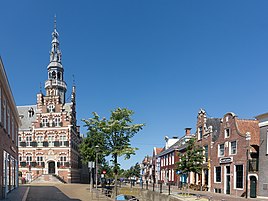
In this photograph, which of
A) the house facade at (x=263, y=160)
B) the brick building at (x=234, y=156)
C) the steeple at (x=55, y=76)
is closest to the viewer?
the house facade at (x=263, y=160)

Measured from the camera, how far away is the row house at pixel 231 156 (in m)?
25.8

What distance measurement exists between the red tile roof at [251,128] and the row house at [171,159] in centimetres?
1370

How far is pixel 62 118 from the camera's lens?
169 ft

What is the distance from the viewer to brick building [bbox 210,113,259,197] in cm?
2605

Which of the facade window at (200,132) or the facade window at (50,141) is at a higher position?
the facade window at (200,132)

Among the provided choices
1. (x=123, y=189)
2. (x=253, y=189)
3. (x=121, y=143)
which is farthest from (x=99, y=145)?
(x=253, y=189)

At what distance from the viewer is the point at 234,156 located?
28.2 m

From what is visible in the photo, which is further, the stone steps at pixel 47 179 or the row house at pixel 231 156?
the stone steps at pixel 47 179

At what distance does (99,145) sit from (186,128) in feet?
77.1

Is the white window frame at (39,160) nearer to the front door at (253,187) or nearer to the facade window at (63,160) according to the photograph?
the facade window at (63,160)

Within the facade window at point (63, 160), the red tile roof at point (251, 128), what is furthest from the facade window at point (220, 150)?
the facade window at point (63, 160)

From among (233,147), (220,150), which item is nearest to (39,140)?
(220,150)

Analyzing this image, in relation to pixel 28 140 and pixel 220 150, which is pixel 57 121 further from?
pixel 220 150

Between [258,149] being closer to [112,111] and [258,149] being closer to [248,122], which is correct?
[248,122]
